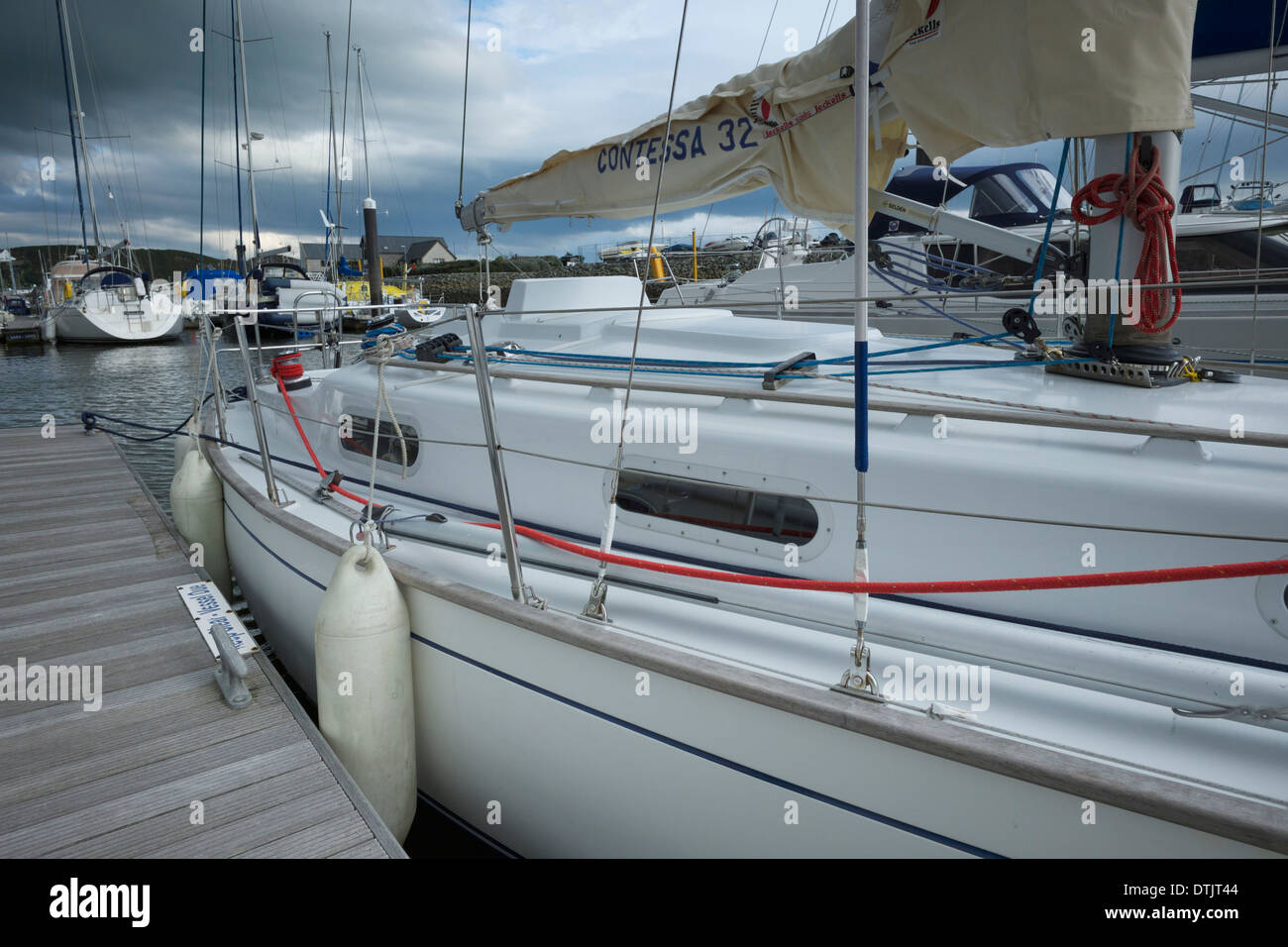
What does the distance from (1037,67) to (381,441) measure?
2.99 m

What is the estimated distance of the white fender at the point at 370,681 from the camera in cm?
242

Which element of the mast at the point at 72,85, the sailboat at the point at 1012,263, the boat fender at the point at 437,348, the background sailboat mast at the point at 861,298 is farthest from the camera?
the mast at the point at 72,85

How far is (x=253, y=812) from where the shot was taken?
7.45 feet

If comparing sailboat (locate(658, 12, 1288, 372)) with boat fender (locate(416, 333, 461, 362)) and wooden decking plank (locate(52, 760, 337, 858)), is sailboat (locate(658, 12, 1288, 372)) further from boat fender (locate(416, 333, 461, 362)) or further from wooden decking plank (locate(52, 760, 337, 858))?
wooden decking plank (locate(52, 760, 337, 858))

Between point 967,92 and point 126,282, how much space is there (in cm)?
3165

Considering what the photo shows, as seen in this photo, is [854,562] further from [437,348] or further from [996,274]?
[996,274]

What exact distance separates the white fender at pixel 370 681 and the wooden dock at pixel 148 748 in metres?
0.12

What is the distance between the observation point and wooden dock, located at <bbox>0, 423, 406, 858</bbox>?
218 cm

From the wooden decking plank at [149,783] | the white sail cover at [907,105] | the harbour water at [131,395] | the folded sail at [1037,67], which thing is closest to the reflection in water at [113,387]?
the harbour water at [131,395]

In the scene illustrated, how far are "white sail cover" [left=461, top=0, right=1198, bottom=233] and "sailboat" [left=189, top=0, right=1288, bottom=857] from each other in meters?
0.01

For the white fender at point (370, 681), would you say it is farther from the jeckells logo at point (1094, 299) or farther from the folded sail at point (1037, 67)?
the folded sail at point (1037, 67)
